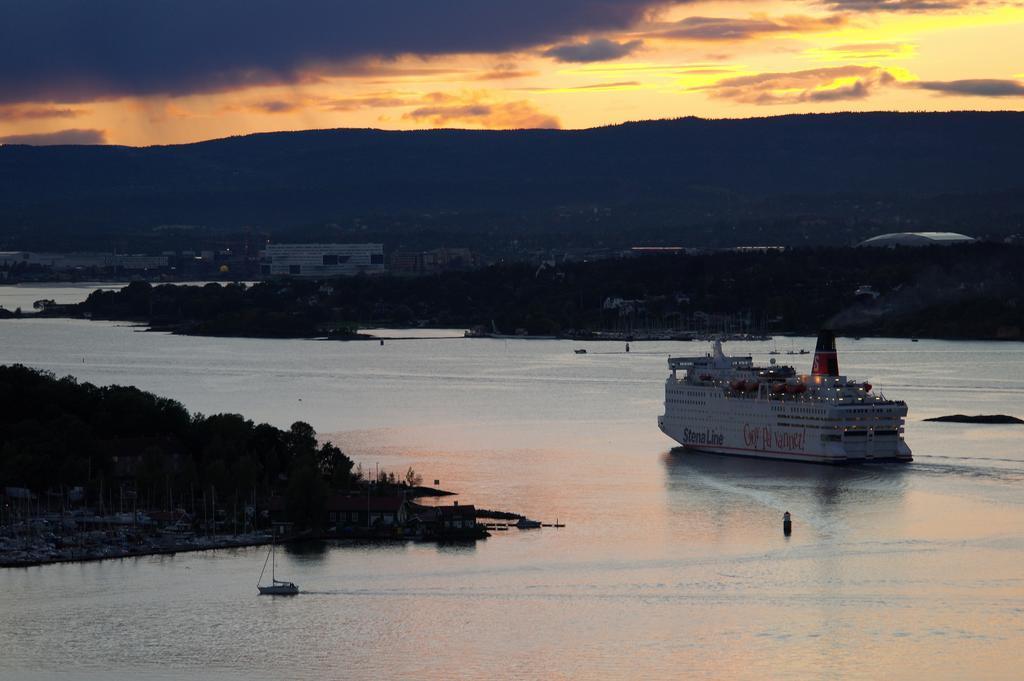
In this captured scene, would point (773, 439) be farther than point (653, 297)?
No

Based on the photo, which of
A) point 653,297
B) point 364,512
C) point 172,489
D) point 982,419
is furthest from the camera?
point 653,297

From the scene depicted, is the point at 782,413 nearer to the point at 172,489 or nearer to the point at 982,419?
the point at 982,419

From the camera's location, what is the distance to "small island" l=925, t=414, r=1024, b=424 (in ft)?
105

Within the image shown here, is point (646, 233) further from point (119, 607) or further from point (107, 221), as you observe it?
point (119, 607)

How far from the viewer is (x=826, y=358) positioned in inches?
1166

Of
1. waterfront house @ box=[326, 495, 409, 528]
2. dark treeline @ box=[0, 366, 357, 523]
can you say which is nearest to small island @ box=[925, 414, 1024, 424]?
dark treeline @ box=[0, 366, 357, 523]

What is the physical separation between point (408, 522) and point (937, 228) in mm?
88024

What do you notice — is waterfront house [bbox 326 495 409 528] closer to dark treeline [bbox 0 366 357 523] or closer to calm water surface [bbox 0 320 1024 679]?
dark treeline [bbox 0 366 357 523]

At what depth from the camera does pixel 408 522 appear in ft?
70.2

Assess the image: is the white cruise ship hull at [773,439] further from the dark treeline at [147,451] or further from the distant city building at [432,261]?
the distant city building at [432,261]

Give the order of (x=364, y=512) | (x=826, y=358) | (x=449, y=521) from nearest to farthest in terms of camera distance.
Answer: (x=449, y=521)
(x=364, y=512)
(x=826, y=358)

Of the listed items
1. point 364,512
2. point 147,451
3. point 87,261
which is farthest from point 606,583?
point 87,261

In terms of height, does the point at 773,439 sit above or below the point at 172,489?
above

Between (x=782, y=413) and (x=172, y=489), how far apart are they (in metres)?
9.35
